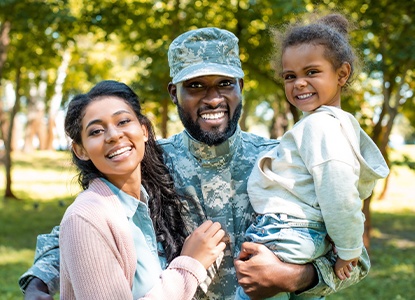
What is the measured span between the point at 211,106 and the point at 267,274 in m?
0.84

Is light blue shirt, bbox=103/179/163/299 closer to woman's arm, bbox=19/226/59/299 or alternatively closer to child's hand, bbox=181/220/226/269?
child's hand, bbox=181/220/226/269

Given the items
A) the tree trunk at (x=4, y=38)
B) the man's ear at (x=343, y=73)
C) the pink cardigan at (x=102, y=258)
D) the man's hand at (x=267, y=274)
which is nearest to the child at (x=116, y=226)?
the pink cardigan at (x=102, y=258)

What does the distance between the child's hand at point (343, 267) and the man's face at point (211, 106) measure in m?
0.79

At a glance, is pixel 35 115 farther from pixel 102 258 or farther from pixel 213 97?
pixel 102 258

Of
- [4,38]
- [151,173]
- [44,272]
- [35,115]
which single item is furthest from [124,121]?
[35,115]

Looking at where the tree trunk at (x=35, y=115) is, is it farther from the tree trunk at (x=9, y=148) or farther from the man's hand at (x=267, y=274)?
the man's hand at (x=267, y=274)

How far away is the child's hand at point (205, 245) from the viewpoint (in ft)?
7.91

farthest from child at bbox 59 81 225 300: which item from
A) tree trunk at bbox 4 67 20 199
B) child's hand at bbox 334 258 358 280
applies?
Result: tree trunk at bbox 4 67 20 199

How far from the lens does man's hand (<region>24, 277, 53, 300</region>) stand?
101 inches

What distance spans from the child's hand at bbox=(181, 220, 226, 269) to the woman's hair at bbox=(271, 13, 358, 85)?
37.9 inches

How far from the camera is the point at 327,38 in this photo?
2.81m

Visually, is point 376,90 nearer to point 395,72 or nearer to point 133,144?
point 395,72

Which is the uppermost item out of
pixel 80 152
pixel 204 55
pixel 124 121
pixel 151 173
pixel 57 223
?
pixel 204 55

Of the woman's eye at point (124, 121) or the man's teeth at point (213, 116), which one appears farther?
the man's teeth at point (213, 116)
